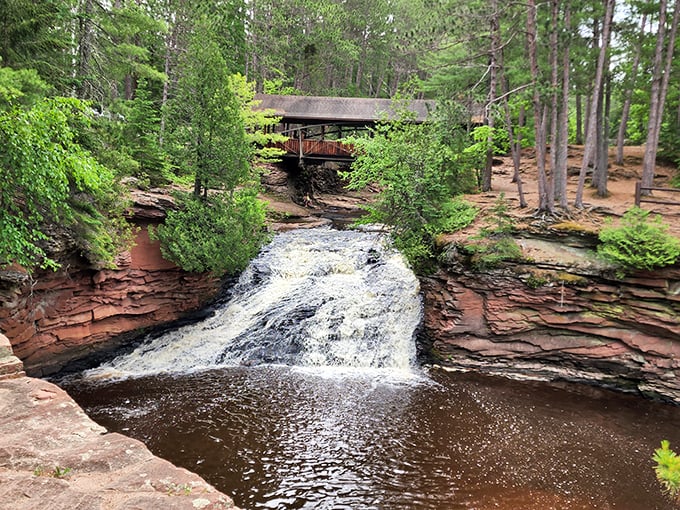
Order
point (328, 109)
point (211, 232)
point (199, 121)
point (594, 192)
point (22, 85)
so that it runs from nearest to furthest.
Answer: point (22, 85) < point (199, 121) < point (211, 232) < point (594, 192) < point (328, 109)

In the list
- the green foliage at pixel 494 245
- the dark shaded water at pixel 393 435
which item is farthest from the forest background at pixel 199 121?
the dark shaded water at pixel 393 435

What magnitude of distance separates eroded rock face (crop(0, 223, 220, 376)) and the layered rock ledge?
254 inches

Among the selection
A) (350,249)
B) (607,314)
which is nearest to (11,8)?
(350,249)

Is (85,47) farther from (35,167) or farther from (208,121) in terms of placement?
(35,167)

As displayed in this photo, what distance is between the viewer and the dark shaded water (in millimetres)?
6754

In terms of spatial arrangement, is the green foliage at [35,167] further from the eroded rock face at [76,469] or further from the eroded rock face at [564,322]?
the eroded rock face at [564,322]

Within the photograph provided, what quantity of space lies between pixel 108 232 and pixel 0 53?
4975 mm

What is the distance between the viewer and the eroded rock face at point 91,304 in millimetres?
9664

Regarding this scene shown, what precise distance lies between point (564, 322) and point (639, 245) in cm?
262

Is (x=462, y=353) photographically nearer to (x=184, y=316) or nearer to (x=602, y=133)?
(x=184, y=316)

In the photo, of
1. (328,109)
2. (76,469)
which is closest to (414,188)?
(76,469)

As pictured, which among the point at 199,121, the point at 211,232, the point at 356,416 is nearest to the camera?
the point at 356,416

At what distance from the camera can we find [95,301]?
11336 millimetres

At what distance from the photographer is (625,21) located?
1697 centimetres
